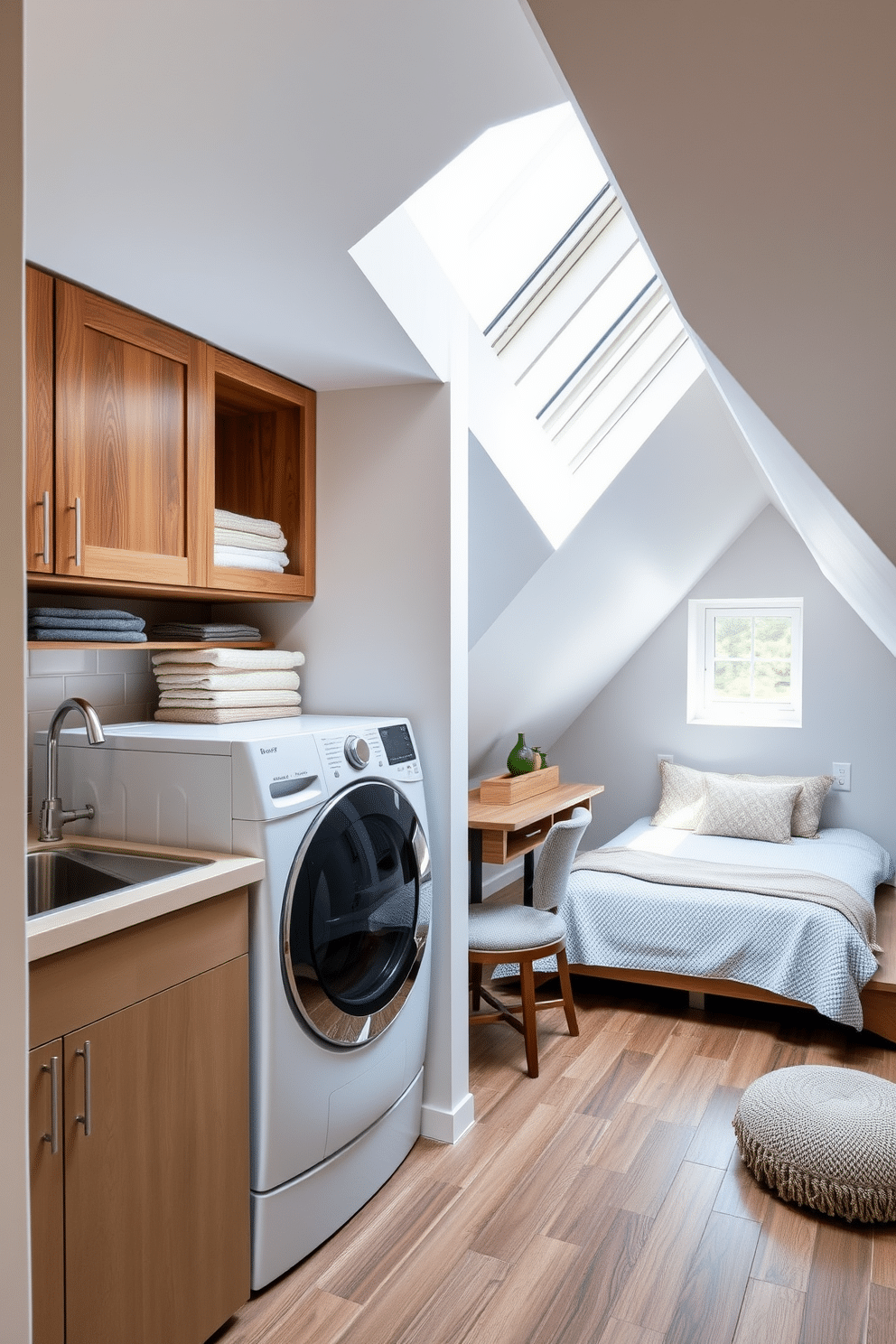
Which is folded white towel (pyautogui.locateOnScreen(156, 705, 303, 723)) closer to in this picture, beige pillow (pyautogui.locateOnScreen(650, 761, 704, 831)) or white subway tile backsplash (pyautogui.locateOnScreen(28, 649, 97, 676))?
white subway tile backsplash (pyautogui.locateOnScreen(28, 649, 97, 676))

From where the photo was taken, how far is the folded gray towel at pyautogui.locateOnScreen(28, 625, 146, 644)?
1.88m

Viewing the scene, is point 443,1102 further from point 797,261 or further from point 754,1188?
point 797,261

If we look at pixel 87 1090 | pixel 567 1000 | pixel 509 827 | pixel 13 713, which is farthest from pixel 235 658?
pixel 567 1000

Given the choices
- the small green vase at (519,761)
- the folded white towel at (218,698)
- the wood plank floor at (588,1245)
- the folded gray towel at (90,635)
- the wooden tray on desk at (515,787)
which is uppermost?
the folded gray towel at (90,635)

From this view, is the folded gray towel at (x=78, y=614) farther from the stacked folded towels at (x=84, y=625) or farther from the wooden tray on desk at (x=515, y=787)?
the wooden tray on desk at (x=515, y=787)

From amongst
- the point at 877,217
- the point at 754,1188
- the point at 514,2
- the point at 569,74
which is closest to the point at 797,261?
the point at 877,217

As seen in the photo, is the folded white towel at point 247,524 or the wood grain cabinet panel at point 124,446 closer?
the wood grain cabinet panel at point 124,446

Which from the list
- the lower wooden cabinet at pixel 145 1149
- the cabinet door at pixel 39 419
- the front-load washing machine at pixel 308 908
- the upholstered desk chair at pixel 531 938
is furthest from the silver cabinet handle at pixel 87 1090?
the upholstered desk chair at pixel 531 938

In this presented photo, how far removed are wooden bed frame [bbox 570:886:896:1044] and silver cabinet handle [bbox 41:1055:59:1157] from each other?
241cm

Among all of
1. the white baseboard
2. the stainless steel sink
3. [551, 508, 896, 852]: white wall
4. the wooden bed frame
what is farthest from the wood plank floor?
[551, 508, 896, 852]: white wall

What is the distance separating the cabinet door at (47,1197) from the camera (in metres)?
1.39

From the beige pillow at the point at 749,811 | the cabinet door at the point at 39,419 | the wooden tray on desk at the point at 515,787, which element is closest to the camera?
the cabinet door at the point at 39,419

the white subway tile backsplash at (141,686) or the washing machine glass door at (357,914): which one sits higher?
the white subway tile backsplash at (141,686)

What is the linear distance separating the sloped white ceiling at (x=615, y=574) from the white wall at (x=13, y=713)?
2.37 m
